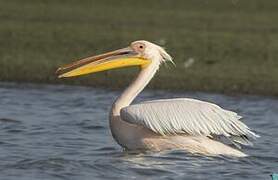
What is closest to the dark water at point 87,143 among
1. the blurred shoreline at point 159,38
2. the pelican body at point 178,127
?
the pelican body at point 178,127

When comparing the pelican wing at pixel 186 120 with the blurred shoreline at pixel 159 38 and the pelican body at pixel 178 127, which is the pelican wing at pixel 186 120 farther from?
the blurred shoreline at pixel 159 38

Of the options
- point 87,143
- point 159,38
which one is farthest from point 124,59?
point 159,38

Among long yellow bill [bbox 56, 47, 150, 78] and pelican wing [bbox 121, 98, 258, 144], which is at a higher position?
long yellow bill [bbox 56, 47, 150, 78]

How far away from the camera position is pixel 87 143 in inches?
375

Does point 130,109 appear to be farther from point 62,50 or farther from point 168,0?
point 168,0

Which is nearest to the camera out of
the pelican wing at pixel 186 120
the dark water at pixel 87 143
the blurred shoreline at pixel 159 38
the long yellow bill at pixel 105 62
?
the dark water at pixel 87 143

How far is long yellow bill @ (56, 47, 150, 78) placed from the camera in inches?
360

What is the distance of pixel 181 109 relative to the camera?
8.56 m

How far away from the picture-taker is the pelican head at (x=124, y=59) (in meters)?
9.15

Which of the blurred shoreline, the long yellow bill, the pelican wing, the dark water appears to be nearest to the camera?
the dark water

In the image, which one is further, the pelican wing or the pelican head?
the pelican head

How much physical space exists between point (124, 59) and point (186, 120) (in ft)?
3.41

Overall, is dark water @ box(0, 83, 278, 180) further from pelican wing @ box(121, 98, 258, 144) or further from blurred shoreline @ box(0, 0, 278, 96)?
blurred shoreline @ box(0, 0, 278, 96)

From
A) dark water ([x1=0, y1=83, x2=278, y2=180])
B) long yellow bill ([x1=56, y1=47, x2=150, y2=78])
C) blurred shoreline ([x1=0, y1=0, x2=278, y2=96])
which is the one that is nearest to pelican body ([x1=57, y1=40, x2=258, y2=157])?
dark water ([x1=0, y1=83, x2=278, y2=180])
